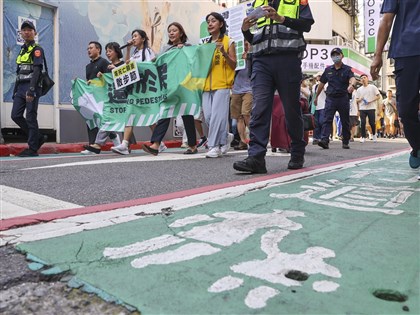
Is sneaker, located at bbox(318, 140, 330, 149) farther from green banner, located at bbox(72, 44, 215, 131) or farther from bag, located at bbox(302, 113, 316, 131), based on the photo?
green banner, located at bbox(72, 44, 215, 131)

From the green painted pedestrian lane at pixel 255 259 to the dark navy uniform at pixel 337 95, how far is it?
541 cm

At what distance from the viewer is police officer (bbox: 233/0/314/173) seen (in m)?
3.55

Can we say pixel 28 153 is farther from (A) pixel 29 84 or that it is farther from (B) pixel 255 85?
(B) pixel 255 85

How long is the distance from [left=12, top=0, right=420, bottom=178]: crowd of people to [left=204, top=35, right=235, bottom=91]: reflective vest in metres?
0.01

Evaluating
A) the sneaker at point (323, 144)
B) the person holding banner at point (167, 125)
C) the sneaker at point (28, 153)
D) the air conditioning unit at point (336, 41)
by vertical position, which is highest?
the air conditioning unit at point (336, 41)

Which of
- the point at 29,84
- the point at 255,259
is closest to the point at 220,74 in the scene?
the point at 29,84

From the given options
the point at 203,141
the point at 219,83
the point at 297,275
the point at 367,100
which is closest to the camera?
the point at 297,275

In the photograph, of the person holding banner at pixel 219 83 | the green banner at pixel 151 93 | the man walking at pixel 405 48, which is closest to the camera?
the man walking at pixel 405 48

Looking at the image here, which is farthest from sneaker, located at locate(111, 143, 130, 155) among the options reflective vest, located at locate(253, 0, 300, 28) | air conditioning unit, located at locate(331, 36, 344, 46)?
air conditioning unit, located at locate(331, 36, 344, 46)

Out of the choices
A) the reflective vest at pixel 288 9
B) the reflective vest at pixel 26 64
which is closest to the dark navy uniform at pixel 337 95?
the reflective vest at pixel 288 9

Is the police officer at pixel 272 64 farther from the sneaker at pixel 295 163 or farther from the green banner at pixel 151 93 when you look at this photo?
the green banner at pixel 151 93

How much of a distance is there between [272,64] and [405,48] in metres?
1.12

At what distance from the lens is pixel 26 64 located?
19.1 ft

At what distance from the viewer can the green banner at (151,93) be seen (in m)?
5.63
